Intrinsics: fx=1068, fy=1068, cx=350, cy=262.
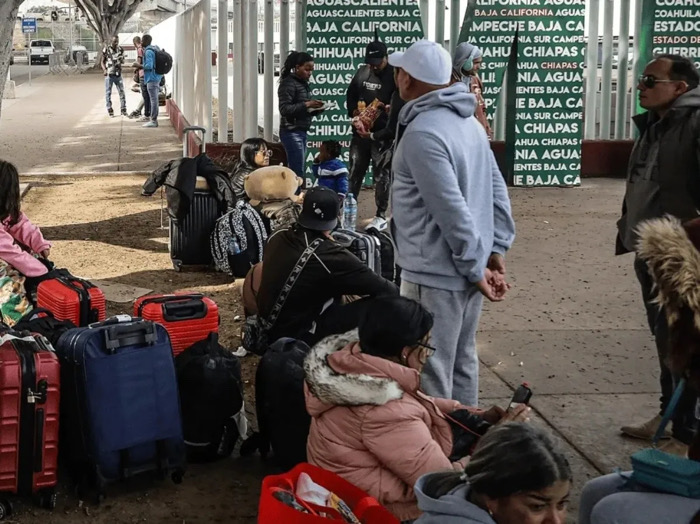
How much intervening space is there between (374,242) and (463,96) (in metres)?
2.49

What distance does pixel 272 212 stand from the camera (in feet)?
27.2

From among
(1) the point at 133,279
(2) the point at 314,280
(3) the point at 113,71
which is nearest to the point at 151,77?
(3) the point at 113,71

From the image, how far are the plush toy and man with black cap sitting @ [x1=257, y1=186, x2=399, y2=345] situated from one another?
8.45 feet

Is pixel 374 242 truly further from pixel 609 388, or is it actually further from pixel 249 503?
pixel 249 503

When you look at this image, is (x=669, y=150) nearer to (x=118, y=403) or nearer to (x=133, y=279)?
(x=118, y=403)

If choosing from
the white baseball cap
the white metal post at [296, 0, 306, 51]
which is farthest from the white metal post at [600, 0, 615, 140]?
the white baseball cap

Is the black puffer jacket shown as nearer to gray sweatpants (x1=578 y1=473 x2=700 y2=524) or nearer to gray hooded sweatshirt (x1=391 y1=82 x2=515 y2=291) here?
gray hooded sweatshirt (x1=391 y1=82 x2=515 y2=291)

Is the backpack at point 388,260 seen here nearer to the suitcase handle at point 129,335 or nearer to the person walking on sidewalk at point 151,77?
the suitcase handle at point 129,335

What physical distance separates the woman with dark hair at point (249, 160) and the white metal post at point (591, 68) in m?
6.69

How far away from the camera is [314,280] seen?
18.1ft

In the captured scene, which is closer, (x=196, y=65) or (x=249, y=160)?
(x=249, y=160)

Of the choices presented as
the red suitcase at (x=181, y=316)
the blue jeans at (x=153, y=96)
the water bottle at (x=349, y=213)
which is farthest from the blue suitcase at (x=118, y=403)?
the blue jeans at (x=153, y=96)

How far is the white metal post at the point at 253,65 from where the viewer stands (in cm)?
1366

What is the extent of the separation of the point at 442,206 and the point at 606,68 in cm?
1044
